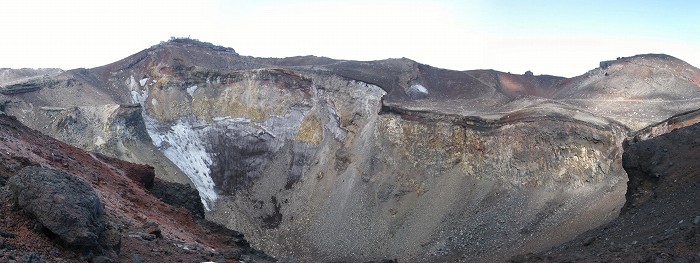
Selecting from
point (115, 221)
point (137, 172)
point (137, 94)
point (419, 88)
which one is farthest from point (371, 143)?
point (115, 221)

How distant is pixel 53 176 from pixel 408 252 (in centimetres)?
2531

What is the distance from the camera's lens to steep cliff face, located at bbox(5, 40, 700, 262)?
3475 centimetres

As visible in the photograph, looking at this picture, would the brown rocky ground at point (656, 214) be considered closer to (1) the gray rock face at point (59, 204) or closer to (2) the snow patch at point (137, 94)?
(1) the gray rock face at point (59, 204)

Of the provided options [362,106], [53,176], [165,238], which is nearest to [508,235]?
[362,106]

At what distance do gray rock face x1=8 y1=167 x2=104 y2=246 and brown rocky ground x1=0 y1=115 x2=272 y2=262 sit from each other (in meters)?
0.26

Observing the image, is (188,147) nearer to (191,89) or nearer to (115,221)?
(191,89)

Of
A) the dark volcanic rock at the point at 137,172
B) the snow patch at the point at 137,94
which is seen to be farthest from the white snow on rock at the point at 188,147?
the dark volcanic rock at the point at 137,172

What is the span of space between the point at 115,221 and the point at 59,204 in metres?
5.04

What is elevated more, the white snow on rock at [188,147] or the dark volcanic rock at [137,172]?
the dark volcanic rock at [137,172]

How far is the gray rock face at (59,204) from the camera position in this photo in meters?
10.9

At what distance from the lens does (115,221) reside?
15.8 meters

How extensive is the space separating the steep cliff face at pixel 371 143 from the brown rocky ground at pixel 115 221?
14869 mm

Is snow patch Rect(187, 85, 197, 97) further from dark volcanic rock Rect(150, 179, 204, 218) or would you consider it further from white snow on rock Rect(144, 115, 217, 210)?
dark volcanic rock Rect(150, 179, 204, 218)

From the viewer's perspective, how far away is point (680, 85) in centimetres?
4509
